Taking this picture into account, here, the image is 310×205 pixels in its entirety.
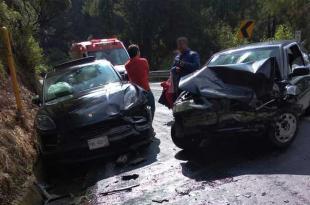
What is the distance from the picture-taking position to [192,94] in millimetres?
7492

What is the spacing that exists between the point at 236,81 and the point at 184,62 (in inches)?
109

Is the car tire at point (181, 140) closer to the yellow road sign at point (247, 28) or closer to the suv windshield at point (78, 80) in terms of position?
the suv windshield at point (78, 80)

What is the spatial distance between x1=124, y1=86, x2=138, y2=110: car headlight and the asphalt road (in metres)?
0.78

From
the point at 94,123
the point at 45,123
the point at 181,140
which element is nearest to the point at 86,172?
the point at 94,123

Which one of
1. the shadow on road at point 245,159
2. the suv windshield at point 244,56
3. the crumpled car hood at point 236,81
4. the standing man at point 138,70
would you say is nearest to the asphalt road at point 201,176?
the shadow on road at point 245,159

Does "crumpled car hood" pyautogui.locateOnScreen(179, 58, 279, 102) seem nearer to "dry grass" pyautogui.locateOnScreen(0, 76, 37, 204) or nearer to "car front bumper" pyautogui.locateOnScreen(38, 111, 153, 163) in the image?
"car front bumper" pyautogui.locateOnScreen(38, 111, 153, 163)

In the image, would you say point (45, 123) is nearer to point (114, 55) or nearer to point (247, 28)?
point (114, 55)

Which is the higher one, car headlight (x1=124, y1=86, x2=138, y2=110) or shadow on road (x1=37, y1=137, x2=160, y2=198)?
car headlight (x1=124, y1=86, x2=138, y2=110)

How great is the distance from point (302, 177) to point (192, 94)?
2163 millimetres

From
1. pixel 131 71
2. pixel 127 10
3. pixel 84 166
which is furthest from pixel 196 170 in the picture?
pixel 127 10

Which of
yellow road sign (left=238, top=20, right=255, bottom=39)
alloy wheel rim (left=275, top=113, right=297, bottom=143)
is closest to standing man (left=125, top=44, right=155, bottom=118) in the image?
alloy wheel rim (left=275, top=113, right=297, bottom=143)

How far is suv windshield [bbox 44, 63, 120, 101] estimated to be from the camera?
895 centimetres

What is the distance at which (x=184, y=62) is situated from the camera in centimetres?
995

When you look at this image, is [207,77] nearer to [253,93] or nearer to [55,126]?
[253,93]
